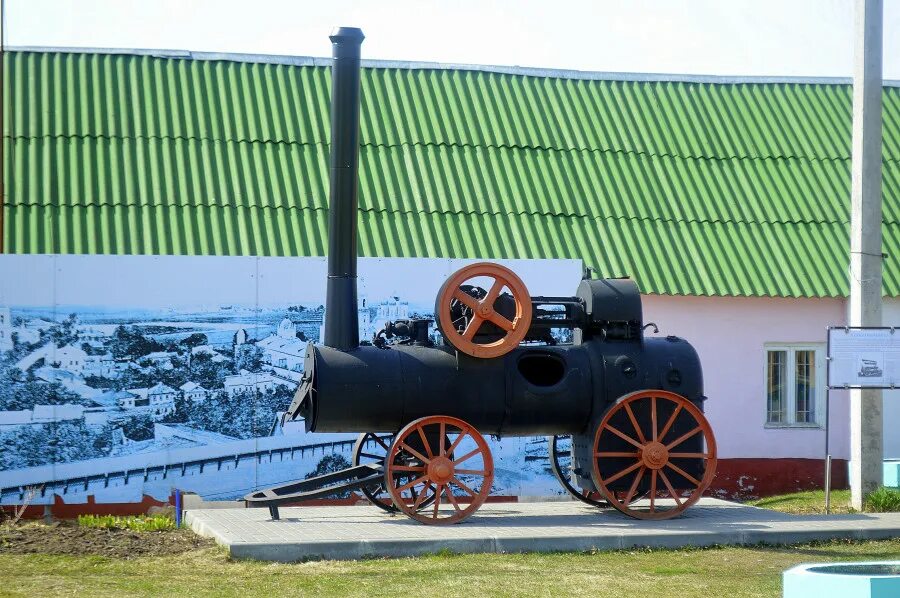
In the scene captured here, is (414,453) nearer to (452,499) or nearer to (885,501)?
(452,499)

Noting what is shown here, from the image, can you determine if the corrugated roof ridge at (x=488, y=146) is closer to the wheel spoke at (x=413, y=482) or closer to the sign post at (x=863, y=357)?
the sign post at (x=863, y=357)

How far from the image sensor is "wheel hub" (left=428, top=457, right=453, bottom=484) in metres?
13.5

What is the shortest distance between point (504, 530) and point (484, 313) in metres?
2.22

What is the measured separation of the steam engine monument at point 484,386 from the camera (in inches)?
534

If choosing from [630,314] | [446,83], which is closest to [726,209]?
[446,83]

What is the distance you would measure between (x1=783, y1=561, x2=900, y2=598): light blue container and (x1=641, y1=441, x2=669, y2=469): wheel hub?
587 cm

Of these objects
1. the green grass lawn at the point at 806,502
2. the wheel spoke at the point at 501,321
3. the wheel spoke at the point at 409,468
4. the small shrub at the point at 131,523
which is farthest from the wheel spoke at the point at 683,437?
the small shrub at the point at 131,523

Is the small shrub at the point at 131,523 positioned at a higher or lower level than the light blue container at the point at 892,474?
lower

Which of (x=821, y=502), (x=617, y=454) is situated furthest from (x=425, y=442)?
(x=821, y=502)

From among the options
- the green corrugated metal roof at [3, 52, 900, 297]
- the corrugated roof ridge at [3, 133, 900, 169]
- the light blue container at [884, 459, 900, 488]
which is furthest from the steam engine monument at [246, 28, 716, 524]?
the corrugated roof ridge at [3, 133, 900, 169]

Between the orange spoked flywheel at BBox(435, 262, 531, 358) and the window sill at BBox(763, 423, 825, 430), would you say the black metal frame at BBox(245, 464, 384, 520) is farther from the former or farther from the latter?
the window sill at BBox(763, 423, 825, 430)

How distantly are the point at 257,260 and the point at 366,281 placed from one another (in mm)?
1386

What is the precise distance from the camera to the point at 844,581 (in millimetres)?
7484

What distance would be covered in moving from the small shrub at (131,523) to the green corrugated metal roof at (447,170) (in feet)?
13.2
